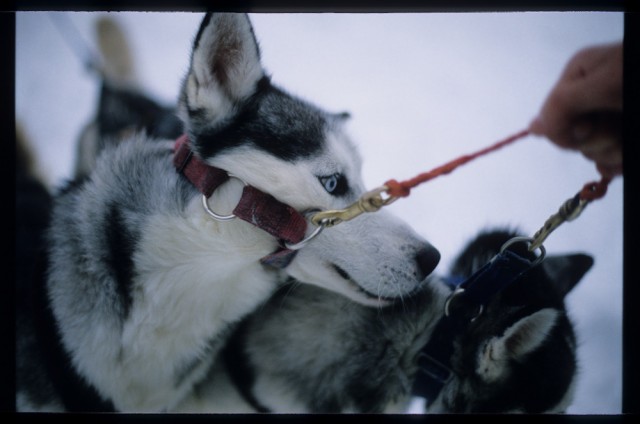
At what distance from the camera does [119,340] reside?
1.01m

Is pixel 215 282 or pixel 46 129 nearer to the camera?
pixel 215 282

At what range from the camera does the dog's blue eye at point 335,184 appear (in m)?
0.91

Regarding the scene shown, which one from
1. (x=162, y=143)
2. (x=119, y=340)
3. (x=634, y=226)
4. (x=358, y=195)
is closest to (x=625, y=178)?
(x=634, y=226)

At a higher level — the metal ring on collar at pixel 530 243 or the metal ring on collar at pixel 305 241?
the metal ring on collar at pixel 530 243

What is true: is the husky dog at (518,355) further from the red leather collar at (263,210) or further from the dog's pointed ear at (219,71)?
the dog's pointed ear at (219,71)

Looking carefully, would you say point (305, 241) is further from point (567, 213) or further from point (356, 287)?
point (567, 213)

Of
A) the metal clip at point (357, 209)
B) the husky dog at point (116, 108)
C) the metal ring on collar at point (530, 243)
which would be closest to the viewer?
the metal clip at point (357, 209)

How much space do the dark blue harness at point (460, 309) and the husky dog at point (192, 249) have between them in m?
0.13

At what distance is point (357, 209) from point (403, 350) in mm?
402

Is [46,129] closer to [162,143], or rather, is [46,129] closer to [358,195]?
[162,143]

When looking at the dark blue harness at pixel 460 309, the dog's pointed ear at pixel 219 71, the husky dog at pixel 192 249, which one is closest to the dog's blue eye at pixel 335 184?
the husky dog at pixel 192 249

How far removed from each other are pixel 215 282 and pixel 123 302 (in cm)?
19

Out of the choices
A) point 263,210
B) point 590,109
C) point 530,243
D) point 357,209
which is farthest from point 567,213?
point 263,210

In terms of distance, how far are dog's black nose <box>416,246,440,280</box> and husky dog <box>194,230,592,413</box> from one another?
0.18 meters
